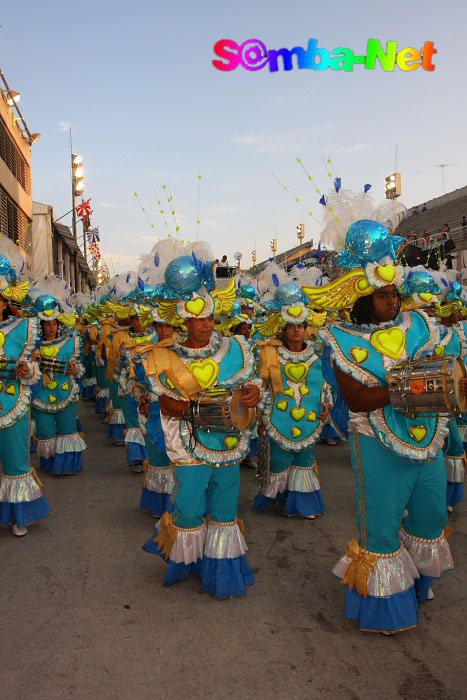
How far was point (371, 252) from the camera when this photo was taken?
9.55 ft

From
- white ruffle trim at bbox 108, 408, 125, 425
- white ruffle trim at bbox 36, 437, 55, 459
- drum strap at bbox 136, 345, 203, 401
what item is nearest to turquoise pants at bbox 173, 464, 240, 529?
drum strap at bbox 136, 345, 203, 401

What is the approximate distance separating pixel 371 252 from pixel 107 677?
2.57 m

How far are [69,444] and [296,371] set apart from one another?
10.4 feet

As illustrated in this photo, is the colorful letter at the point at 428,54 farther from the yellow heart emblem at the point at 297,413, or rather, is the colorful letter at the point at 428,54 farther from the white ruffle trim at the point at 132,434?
the white ruffle trim at the point at 132,434

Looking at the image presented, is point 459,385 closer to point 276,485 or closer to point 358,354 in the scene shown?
point 358,354

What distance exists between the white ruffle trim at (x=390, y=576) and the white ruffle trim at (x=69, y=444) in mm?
4442

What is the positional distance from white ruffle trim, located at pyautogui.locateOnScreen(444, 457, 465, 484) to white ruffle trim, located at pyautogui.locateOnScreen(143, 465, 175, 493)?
2.47m

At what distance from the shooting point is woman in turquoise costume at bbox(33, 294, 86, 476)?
6.12m

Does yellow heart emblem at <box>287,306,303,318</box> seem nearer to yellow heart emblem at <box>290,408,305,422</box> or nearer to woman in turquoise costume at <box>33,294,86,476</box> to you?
yellow heart emblem at <box>290,408,305,422</box>

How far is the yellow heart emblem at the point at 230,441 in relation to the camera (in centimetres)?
335

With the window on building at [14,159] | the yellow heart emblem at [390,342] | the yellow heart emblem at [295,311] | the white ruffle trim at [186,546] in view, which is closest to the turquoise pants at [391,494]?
the yellow heart emblem at [390,342]

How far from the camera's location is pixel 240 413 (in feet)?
10.5

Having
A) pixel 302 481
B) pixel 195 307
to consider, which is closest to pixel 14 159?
pixel 302 481

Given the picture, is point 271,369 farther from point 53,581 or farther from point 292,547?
point 53,581
